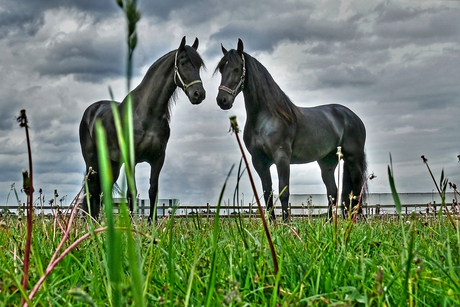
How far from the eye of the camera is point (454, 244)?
2781mm

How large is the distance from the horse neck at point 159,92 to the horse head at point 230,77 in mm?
757

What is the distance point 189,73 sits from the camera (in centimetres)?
748

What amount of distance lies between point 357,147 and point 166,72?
4.50m

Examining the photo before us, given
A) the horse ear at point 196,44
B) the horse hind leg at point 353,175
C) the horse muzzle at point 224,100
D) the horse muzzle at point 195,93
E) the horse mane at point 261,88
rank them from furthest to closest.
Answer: the horse hind leg at point 353,175 → the horse ear at point 196,44 → the horse mane at point 261,88 → the horse muzzle at point 224,100 → the horse muzzle at point 195,93

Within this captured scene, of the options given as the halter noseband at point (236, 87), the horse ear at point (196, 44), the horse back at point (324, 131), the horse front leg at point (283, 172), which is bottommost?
the horse front leg at point (283, 172)

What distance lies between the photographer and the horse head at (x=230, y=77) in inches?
308

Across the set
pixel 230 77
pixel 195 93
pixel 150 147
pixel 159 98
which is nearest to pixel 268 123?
pixel 230 77

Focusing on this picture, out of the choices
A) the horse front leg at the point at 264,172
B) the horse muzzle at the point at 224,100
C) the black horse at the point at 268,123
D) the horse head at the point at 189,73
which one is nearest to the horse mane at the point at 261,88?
the black horse at the point at 268,123

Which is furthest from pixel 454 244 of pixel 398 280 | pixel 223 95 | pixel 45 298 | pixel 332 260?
pixel 223 95

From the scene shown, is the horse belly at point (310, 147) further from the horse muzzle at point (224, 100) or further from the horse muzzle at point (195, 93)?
the horse muzzle at point (195, 93)

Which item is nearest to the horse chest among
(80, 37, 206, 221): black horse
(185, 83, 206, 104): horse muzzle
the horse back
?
(80, 37, 206, 221): black horse

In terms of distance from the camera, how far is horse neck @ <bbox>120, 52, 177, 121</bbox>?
7.74 meters

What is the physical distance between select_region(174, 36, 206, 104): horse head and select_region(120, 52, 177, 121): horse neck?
0.14 metres

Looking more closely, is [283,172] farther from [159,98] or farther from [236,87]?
[159,98]
